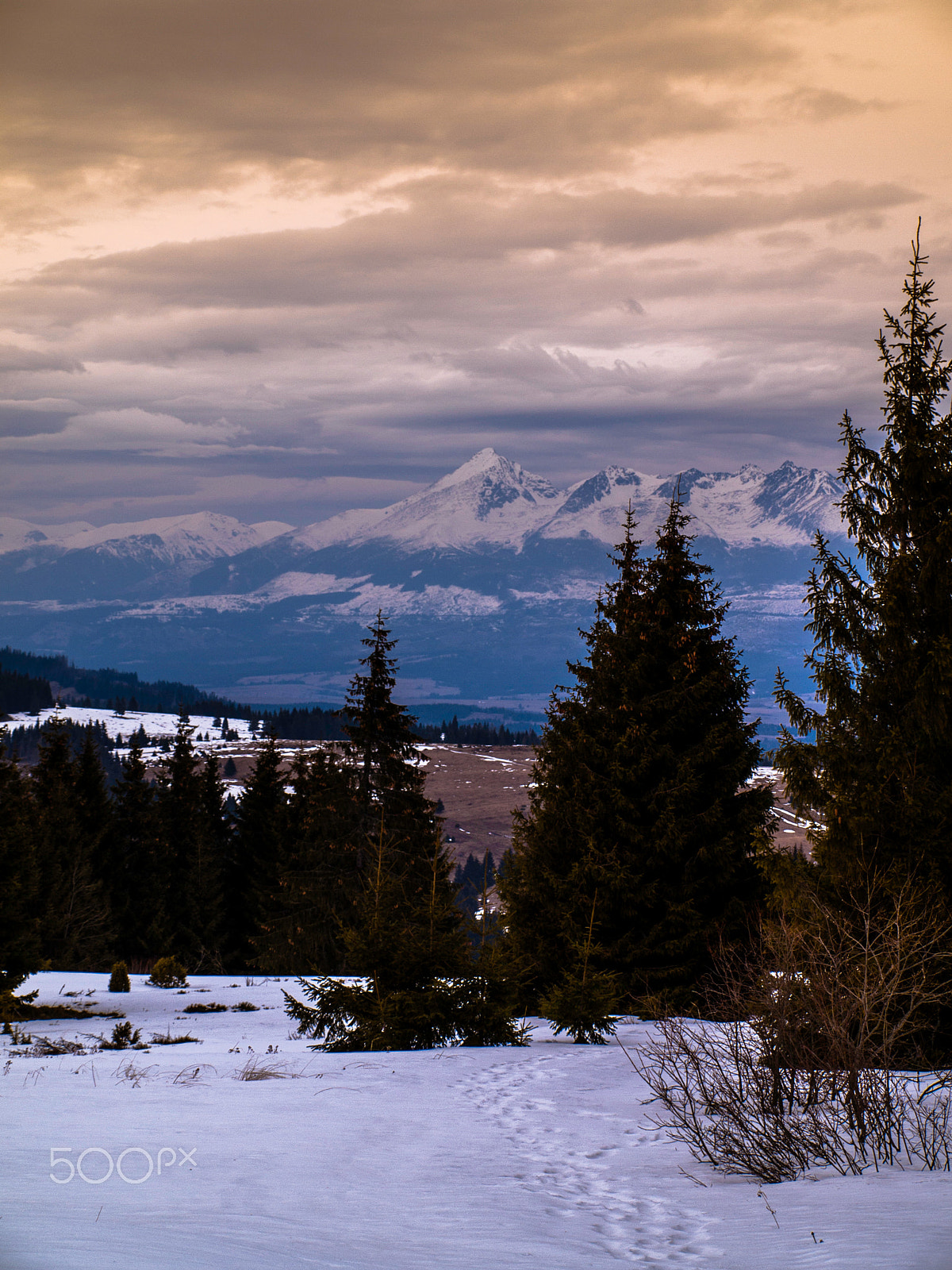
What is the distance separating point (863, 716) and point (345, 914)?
846 inches

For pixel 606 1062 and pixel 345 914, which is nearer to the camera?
pixel 606 1062

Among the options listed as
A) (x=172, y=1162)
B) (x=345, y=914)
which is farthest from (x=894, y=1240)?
(x=345, y=914)

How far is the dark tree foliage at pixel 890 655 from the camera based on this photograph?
1331 cm

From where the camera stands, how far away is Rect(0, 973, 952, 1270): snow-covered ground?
210 inches

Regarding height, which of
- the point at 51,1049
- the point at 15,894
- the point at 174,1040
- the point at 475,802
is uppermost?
the point at 15,894

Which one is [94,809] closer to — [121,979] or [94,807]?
[94,807]

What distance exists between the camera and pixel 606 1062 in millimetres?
12828

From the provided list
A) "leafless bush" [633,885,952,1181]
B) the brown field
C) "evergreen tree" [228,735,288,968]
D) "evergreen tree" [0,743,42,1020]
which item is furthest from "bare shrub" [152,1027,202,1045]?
the brown field

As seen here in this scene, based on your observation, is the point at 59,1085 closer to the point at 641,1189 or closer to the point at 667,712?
the point at 641,1189

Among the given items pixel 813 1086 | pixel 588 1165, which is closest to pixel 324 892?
pixel 588 1165

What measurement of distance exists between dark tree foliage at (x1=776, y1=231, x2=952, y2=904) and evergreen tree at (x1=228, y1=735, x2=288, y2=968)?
1589 inches

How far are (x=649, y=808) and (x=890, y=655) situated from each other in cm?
582

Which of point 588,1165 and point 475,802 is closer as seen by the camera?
point 588,1165

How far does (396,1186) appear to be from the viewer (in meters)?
7.00
